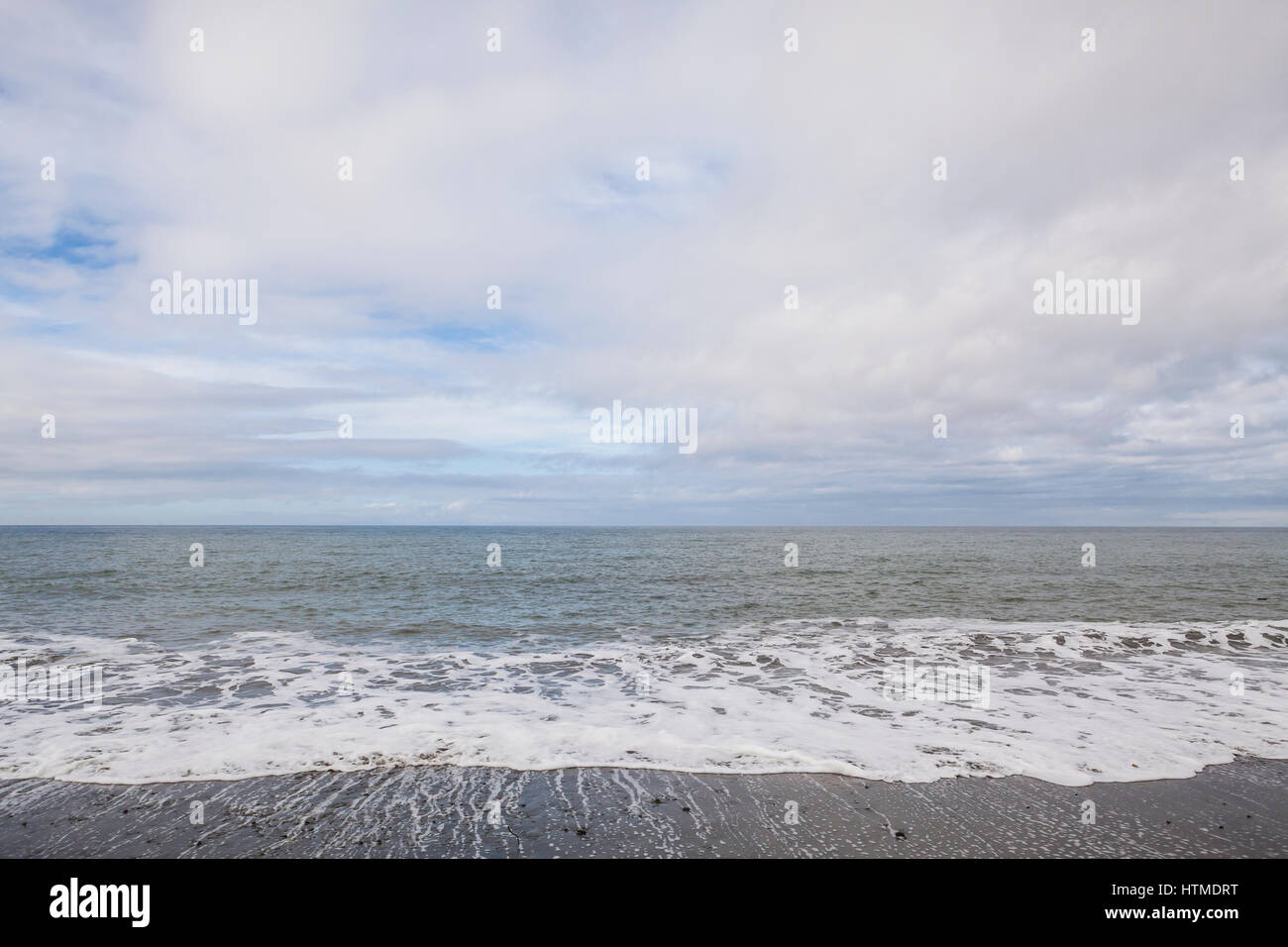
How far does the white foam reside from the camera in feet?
29.8

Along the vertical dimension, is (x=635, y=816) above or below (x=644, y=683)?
above

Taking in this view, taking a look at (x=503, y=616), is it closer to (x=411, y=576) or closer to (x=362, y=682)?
(x=362, y=682)

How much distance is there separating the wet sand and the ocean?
49 cm

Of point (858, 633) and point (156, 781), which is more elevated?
point (156, 781)

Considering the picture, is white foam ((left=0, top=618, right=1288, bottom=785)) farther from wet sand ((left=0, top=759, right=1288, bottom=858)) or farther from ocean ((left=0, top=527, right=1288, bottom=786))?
wet sand ((left=0, top=759, right=1288, bottom=858))

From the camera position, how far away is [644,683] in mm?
14594

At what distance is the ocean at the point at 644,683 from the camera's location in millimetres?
9305

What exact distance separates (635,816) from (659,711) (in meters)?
4.90

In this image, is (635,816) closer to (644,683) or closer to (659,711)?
(659,711)

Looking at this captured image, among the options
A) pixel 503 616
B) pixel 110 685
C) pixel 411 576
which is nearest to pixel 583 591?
pixel 503 616

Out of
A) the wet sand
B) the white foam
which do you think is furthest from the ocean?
the wet sand

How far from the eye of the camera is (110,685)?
13484mm

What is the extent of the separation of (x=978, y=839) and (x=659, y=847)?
3277mm

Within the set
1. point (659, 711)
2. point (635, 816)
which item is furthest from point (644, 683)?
point (635, 816)
